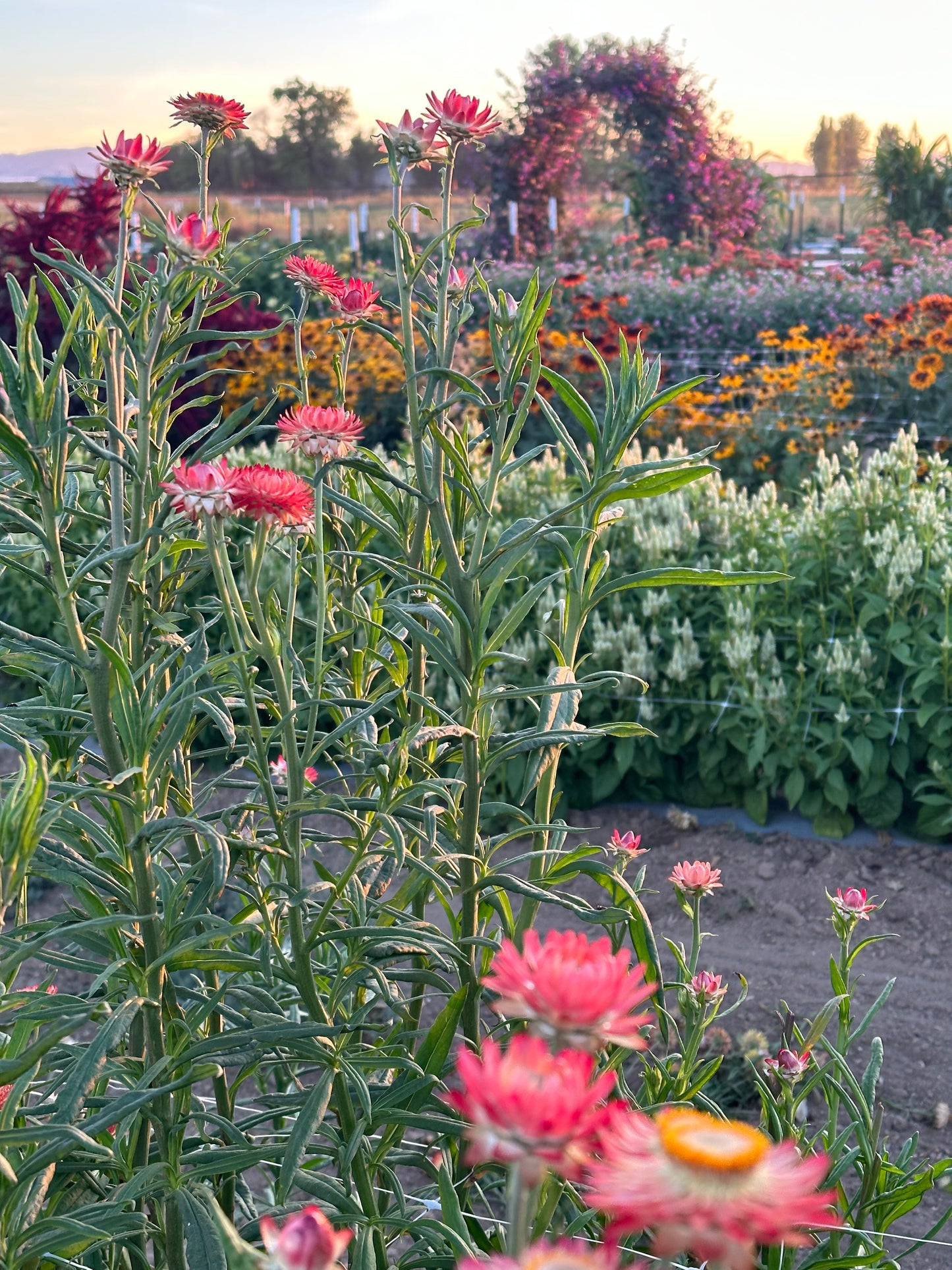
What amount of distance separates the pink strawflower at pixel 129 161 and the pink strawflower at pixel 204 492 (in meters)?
0.30

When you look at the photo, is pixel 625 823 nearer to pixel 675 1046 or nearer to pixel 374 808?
pixel 675 1046

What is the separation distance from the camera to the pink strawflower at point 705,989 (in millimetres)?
1355

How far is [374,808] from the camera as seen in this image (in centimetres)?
114

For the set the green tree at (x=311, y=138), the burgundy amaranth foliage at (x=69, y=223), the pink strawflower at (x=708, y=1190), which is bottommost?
the pink strawflower at (x=708, y=1190)

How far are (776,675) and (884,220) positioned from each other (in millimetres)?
17251

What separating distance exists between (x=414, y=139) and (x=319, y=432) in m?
0.34

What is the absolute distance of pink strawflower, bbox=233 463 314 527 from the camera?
880 millimetres

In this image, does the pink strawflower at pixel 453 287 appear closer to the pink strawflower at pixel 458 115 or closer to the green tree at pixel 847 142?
the pink strawflower at pixel 458 115

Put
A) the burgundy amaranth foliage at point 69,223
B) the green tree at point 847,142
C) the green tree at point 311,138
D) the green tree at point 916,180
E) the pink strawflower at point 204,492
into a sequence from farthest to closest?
the green tree at point 847,142 < the green tree at point 311,138 < the green tree at point 916,180 < the burgundy amaranth foliage at point 69,223 < the pink strawflower at point 204,492

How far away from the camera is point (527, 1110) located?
1.09ft

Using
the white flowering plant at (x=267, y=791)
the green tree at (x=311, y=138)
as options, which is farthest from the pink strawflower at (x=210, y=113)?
the green tree at (x=311, y=138)

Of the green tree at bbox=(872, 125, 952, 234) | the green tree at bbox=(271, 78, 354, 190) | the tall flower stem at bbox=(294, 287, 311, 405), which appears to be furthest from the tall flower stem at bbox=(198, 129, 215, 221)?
the green tree at bbox=(271, 78, 354, 190)

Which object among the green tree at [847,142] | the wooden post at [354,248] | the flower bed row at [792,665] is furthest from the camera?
the green tree at [847,142]

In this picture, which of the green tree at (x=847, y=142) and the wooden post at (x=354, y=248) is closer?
the wooden post at (x=354, y=248)
